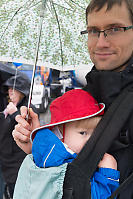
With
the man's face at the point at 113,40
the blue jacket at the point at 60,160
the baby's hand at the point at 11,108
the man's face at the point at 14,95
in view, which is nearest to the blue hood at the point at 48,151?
the blue jacket at the point at 60,160

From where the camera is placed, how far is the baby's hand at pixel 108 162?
41.1 inches

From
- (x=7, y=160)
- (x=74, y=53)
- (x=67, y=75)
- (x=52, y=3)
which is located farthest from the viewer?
(x=67, y=75)

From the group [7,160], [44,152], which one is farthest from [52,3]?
[7,160]

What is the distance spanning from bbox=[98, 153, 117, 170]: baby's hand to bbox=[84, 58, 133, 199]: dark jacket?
0.05 metres

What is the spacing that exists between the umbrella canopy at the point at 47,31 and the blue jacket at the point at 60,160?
1.05 metres

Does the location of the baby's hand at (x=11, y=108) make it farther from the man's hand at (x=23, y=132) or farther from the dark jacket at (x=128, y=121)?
the dark jacket at (x=128, y=121)

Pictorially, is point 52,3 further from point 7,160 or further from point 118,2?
point 7,160

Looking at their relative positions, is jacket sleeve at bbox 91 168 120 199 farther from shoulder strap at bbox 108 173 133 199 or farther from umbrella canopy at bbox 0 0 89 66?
umbrella canopy at bbox 0 0 89 66

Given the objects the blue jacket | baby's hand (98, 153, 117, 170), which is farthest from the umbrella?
baby's hand (98, 153, 117, 170)

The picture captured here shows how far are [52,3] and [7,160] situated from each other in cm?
213

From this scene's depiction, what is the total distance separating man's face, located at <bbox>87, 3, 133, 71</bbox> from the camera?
45.8 inches

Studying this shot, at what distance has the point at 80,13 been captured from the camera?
73.5 inches

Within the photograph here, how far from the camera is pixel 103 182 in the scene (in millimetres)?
1019

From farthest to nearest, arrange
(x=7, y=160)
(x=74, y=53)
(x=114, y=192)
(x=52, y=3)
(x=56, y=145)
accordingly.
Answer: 1. (x=7, y=160)
2. (x=74, y=53)
3. (x=52, y=3)
4. (x=56, y=145)
5. (x=114, y=192)
